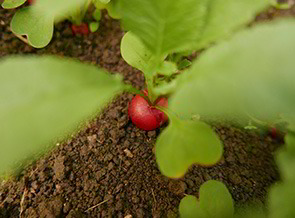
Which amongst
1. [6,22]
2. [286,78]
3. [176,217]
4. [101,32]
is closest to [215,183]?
[176,217]

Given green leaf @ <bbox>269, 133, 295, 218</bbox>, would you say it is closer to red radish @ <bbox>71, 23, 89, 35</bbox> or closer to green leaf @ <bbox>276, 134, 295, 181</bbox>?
green leaf @ <bbox>276, 134, 295, 181</bbox>

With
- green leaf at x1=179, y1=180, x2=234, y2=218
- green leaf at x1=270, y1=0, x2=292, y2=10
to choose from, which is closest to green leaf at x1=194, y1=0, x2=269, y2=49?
green leaf at x1=179, y1=180, x2=234, y2=218

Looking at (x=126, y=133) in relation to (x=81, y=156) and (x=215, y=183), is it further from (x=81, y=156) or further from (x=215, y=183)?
(x=215, y=183)

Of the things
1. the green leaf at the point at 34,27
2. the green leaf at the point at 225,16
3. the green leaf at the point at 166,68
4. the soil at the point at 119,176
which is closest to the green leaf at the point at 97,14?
the green leaf at the point at 34,27

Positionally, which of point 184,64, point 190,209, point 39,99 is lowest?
point 190,209

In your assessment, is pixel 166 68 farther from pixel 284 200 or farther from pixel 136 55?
pixel 284 200

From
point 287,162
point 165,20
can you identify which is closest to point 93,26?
point 165,20
